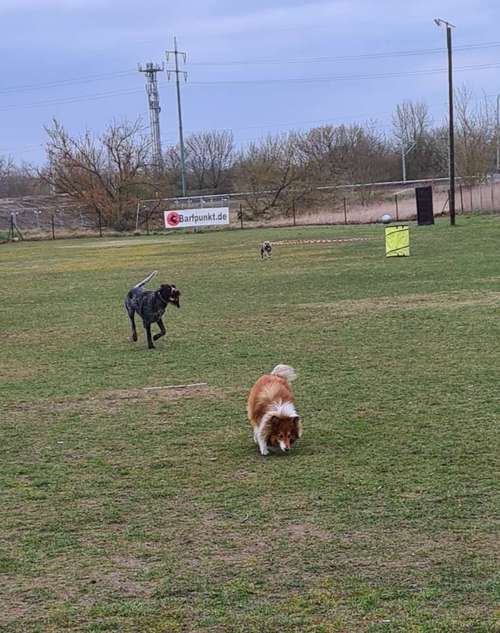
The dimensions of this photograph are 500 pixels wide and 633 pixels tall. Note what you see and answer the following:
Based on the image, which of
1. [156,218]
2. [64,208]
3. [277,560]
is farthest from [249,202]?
[277,560]

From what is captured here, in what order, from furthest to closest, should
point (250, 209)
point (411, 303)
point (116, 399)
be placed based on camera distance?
point (250, 209), point (411, 303), point (116, 399)

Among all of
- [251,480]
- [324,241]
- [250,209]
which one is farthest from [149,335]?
[250,209]

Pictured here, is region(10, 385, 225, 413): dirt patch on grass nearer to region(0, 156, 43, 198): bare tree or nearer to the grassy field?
the grassy field

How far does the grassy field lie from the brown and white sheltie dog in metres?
0.14

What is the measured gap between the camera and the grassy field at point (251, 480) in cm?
435

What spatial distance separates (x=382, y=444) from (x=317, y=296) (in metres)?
11.1

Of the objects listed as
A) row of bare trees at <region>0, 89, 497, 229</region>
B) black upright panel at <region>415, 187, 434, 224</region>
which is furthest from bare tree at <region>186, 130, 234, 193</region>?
black upright panel at <region>415, 187, 434, 224</region>

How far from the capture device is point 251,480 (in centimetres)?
637

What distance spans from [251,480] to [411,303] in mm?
9897

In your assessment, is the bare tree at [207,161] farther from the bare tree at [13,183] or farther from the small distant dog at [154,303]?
the small distant dog at [154,303]

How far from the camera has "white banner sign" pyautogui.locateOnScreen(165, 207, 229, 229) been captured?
58.3 meters

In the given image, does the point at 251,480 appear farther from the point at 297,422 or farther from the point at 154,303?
the point at 154,303

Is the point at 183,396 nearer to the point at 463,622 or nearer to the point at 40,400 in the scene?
the point at 40,400

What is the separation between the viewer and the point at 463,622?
157 inches
